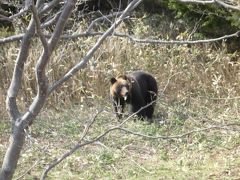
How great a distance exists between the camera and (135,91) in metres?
7.48

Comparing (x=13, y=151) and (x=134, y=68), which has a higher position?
(x=13, y=151)

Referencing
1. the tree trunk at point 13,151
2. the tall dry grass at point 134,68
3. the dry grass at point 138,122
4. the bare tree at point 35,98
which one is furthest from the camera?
the tall dry grass at point 134,68

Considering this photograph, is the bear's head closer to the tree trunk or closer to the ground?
the ground

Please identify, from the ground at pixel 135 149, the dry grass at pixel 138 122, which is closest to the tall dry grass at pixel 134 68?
the dry grass at pixel 138 122

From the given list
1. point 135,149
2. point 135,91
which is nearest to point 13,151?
point 135,149

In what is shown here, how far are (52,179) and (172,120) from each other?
7.84ft

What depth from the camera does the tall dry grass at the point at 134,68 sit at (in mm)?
8141

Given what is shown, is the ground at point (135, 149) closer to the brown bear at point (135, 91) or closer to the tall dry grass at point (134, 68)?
the brown bear at point (135, 91)

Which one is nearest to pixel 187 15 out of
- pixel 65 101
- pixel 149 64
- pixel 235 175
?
pixel 149 64

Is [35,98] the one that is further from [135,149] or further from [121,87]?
[121,87]

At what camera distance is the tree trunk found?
248cm

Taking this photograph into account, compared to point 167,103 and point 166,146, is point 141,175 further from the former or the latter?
point 167,103

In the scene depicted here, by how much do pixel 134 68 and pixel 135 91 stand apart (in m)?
1.37

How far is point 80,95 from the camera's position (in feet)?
27.2
